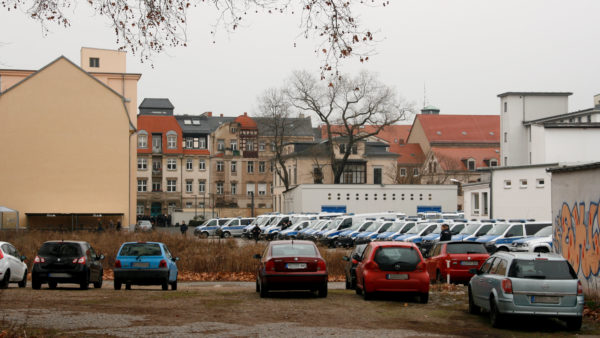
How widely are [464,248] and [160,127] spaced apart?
92.5m

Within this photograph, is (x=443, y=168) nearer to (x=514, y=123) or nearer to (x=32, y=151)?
(x=514, y=123)

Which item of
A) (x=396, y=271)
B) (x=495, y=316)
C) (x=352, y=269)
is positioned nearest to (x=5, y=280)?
(x=352, y=269)

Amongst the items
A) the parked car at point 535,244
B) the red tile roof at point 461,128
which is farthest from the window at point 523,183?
the red tile roof at point 461,128

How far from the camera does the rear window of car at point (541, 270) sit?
14141 mm

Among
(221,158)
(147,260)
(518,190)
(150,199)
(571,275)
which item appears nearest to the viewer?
(571,275)

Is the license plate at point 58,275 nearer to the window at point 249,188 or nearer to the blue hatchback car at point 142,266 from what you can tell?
the blue hatchback car at point 142,266

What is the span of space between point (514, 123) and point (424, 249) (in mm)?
51590

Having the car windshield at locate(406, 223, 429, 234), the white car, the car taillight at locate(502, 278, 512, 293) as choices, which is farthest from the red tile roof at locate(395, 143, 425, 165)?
the car taillight at locate(502, 278, 512, 293)

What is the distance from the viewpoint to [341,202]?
3282 inches

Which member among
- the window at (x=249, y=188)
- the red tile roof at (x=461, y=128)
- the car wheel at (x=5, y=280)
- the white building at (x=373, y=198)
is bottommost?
the car wheel at (x=5, y=280)

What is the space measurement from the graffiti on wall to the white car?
1525 cm

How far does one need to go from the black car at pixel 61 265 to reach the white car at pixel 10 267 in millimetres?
721

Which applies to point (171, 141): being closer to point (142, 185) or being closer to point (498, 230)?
point (142, 185)

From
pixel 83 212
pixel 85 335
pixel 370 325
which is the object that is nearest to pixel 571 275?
pixel 370 325
